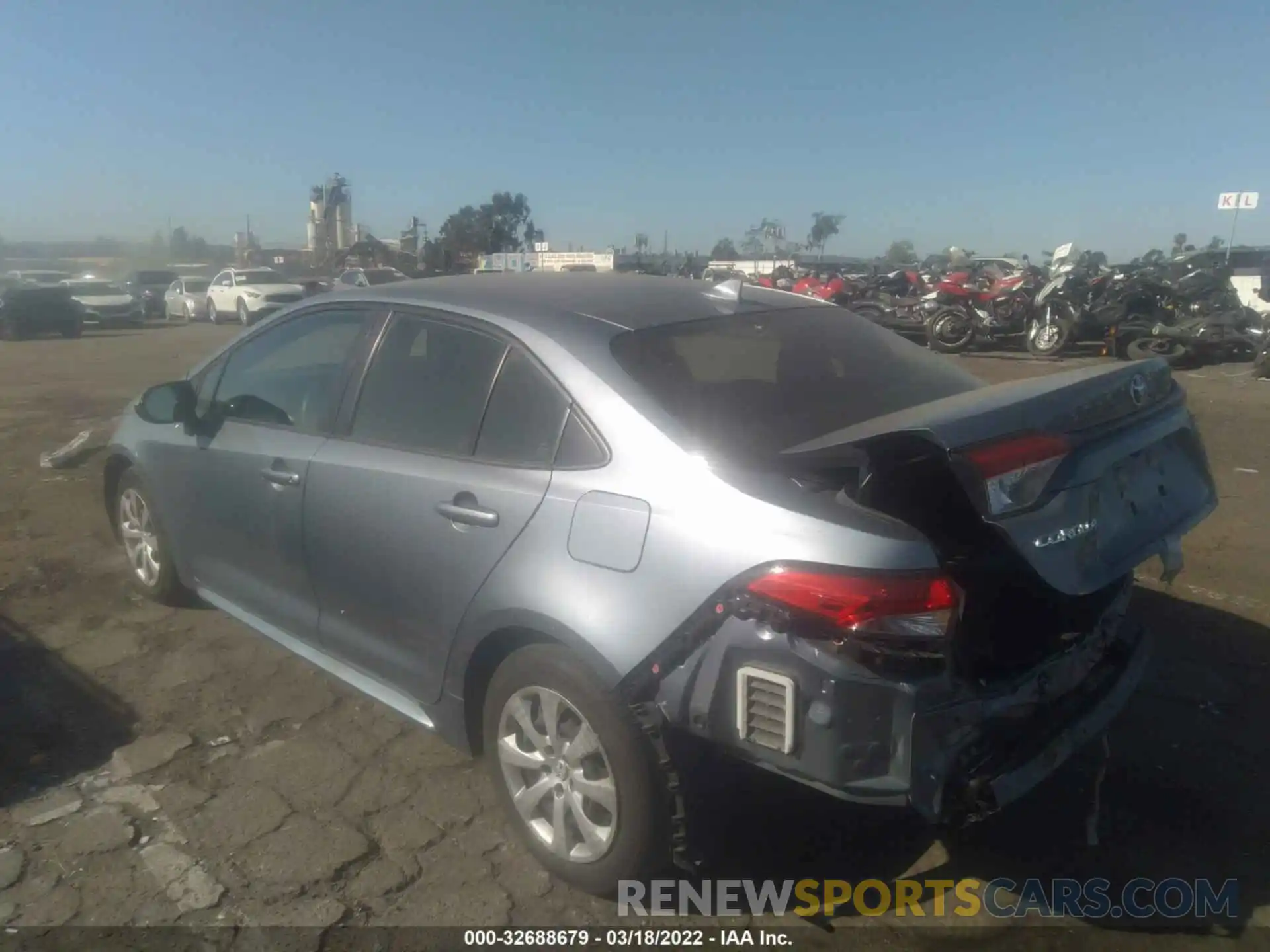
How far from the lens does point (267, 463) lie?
3775mm

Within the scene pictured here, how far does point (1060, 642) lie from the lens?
274 cm

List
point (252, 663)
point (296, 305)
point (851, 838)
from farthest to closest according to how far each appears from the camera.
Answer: point (252, 663)
point (296, 305)
point (851, 838)

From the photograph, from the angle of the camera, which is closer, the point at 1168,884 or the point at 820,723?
the point at 820,723

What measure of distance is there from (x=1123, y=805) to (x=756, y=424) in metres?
1.78

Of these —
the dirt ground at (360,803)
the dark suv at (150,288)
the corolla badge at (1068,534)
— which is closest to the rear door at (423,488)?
the dirt ground at (360,803)

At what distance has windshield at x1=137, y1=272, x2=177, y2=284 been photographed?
34062mm

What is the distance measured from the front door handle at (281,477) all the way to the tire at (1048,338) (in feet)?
48.3

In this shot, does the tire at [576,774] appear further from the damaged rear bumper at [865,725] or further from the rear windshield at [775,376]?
the rear windshield at [775,376]

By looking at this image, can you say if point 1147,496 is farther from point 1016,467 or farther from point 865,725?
point 865,725

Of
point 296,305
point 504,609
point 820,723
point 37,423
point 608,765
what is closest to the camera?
point 820,723

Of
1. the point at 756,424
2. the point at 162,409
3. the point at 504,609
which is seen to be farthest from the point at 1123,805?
the point at 162,409

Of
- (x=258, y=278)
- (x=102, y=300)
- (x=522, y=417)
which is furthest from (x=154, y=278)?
(x=522, y=417)

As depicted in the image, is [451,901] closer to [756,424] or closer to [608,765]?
[608,765]

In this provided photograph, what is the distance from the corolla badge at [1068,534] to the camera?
2.39m
